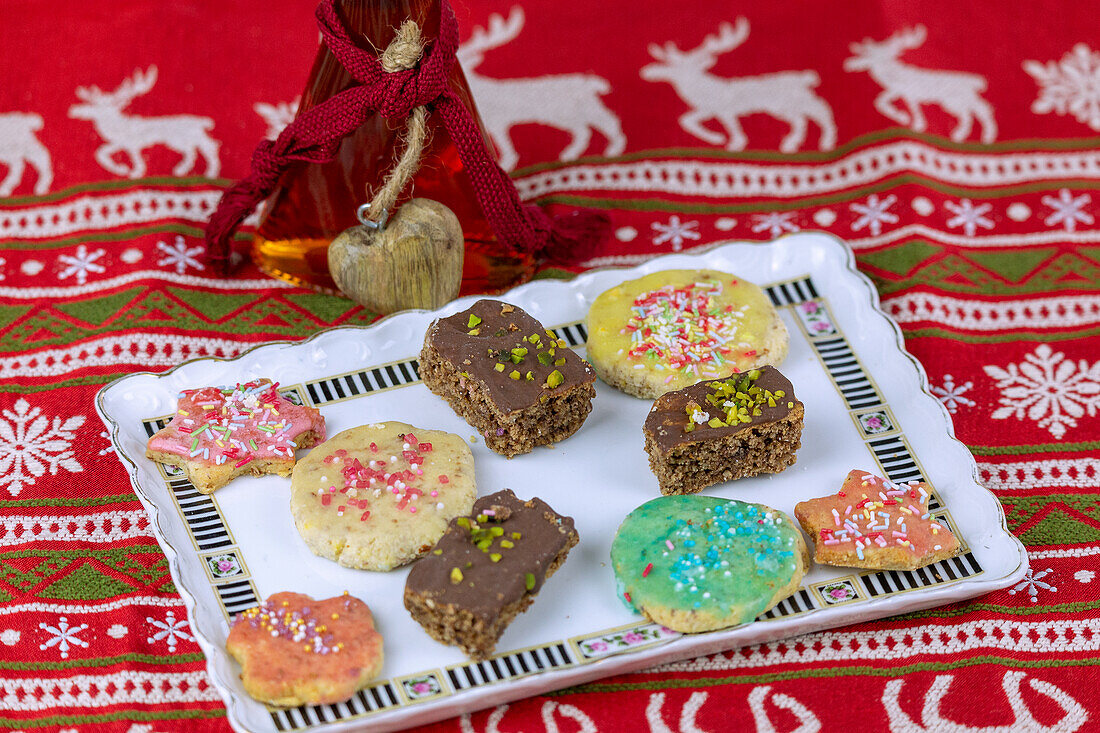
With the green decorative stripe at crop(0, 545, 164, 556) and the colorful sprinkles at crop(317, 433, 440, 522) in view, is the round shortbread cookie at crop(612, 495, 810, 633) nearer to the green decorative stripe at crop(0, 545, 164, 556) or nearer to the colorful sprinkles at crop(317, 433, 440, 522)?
the colorful sprinkles at crop(317, 433, 440, 522)

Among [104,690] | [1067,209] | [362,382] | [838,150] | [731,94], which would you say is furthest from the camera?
[731,94]

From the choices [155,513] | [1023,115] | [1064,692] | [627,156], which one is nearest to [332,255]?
[155,513]

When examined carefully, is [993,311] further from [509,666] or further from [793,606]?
[509,666]

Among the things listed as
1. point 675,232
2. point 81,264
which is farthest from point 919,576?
point 81,264

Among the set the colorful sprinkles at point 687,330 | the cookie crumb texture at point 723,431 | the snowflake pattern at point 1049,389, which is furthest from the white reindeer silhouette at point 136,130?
the snowflake pattern at point 1049,389

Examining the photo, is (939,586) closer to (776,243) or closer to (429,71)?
(776,243)

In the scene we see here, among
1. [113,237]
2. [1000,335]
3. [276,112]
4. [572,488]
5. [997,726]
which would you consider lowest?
[997,726]
